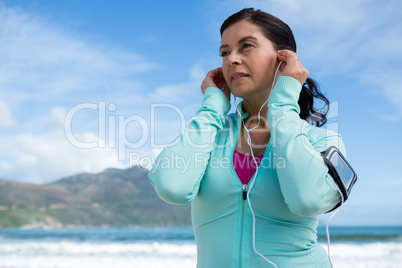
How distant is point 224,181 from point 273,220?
228mm

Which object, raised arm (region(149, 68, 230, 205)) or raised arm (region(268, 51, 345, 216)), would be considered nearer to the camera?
raised arm (region(268, 51, 345, 216))

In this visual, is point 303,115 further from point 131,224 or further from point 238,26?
point 131,224

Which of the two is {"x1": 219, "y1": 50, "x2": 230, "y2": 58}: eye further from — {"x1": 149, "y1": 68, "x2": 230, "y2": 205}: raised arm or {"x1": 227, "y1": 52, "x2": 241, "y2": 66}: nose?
{"x1": 149, "y1": 68, "x2": 230, "y2": 205}: raised arm

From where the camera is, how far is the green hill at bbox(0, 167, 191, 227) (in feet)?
93.2

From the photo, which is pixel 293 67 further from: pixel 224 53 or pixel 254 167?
pixel 254 167

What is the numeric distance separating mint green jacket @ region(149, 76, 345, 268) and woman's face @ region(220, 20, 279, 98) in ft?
0.34

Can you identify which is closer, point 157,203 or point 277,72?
point 277,72

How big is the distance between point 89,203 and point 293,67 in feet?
108

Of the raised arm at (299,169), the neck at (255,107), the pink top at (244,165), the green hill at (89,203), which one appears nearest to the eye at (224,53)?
the neck at (255,107)

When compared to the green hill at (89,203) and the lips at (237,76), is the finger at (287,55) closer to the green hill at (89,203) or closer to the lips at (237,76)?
the lips at (237,76)

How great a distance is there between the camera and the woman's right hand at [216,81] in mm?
1797

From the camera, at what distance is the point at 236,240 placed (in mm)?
1382

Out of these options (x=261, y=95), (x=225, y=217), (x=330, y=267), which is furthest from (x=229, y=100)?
(x=330, y=267)

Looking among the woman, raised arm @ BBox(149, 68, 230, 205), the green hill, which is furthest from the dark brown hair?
the green hill
